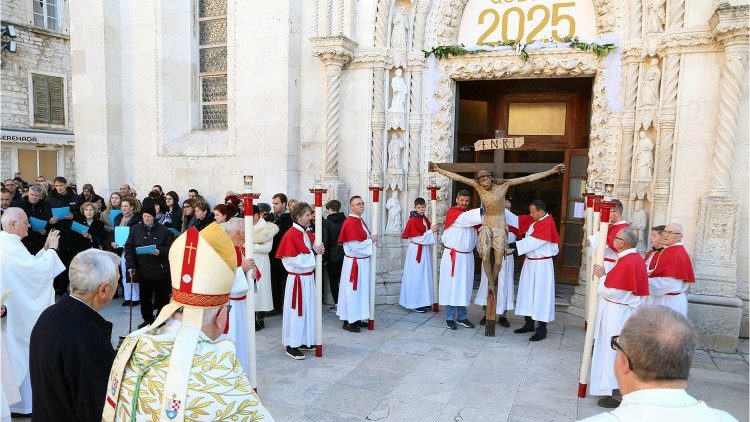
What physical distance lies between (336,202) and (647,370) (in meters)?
5.83

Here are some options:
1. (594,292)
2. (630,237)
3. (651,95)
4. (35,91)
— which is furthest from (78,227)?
(35,91)

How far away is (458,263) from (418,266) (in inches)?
30.2

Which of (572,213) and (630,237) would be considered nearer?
(630,237)

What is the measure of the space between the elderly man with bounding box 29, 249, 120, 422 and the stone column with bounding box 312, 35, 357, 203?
5.71m

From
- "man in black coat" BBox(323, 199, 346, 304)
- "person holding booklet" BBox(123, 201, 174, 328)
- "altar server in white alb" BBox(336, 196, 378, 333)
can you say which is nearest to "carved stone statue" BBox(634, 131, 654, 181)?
"altar server in white alb" BBox(336, 196, 378, 333)

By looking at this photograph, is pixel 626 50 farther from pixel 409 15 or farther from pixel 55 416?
pixel 55 416

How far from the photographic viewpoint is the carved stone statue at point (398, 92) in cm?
797

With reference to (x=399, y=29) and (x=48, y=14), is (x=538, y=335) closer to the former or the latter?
(x=399, y=29)

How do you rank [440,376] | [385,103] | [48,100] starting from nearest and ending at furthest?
[440,376] → [385,103] → [48,100]

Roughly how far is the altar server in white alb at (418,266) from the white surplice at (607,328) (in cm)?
300

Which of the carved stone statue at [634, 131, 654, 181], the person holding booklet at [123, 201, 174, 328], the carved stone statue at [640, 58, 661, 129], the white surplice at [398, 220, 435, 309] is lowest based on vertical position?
the white surplice at [398, 220, 435, 309]

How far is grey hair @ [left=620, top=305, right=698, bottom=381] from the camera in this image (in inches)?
60.8

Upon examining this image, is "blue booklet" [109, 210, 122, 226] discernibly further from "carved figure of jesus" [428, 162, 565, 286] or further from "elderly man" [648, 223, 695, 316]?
"elderly man" [648, 223, 695, 316]

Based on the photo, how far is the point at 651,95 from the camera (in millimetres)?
6707
